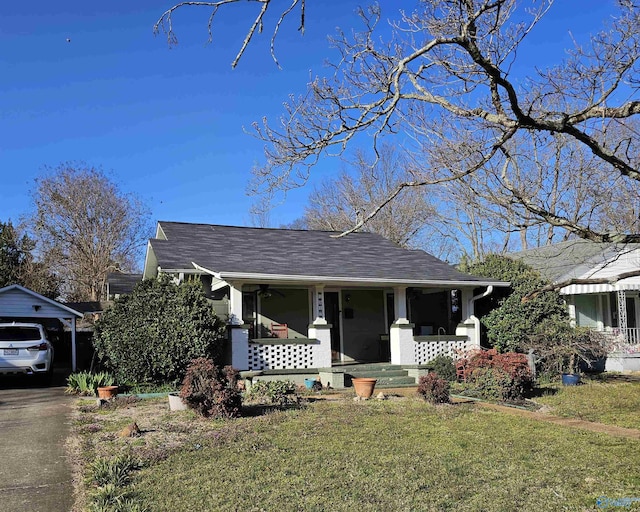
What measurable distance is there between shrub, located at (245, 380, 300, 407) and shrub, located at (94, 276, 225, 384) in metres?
2.01

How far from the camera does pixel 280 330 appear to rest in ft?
54.3

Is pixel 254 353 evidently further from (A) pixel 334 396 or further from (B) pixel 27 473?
(B) pixel 27 473

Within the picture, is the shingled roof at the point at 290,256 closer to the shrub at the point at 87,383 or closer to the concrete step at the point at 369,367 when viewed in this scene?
the concrete step at the point at 369,367

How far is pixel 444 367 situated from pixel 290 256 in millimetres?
5310

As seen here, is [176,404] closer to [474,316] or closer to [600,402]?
[600,402]

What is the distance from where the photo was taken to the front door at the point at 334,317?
1745 cm

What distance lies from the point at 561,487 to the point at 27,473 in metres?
5.65

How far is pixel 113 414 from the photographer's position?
34.5ft

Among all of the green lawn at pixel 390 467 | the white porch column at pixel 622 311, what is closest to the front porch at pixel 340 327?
the green lawn at pixel 390 467

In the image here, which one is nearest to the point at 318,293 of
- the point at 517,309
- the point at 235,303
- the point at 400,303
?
the point at 235,303

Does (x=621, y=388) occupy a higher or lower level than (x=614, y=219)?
lower

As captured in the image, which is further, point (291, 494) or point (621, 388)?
point (621, 388)

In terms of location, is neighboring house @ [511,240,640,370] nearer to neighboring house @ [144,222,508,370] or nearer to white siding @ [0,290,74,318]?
neighboring house @ [144,222,508,370]

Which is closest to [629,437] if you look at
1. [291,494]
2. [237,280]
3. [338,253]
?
[291,494]
